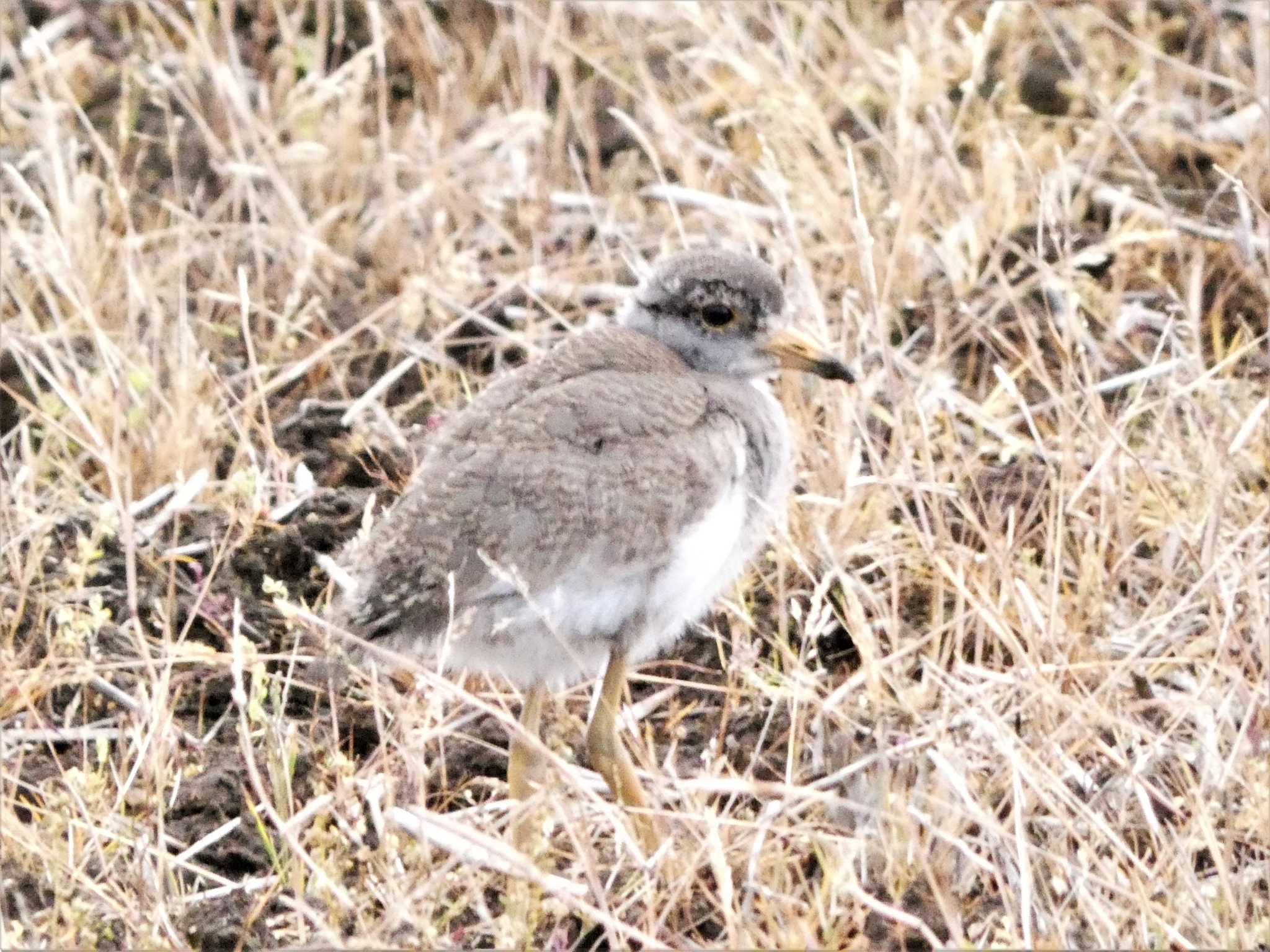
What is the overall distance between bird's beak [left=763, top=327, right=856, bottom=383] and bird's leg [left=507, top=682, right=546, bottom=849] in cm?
77

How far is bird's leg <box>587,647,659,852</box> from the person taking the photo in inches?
150

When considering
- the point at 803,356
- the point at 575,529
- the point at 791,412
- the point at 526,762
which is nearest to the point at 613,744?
the point at 526,762

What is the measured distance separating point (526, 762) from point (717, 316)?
3.04 ft

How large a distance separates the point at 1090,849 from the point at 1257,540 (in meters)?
0.84

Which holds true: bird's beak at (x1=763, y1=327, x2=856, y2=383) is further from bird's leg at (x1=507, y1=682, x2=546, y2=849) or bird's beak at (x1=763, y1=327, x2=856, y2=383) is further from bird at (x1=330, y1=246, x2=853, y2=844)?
bird's leg at (x1=507, y1=682, x2=546, y2=849)

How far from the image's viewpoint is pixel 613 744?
12.7ft

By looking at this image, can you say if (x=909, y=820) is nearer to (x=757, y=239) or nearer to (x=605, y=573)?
(x=605, y=573)

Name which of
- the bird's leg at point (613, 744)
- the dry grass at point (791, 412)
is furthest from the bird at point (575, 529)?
the dry grass at point (791, 412)

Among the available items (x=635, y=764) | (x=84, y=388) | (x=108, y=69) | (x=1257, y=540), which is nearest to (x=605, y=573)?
(x=635, y=764)

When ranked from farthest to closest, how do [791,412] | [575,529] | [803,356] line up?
1. [791,412]
2. [803,356]
3. [575,529]

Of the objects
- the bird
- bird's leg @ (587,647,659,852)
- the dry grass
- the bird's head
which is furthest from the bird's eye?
bird's leg @ (587,647,659,852)

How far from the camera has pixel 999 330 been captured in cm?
526

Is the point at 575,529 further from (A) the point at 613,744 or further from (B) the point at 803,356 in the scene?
(B) the point at 803,356

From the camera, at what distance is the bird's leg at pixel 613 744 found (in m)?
3.81
